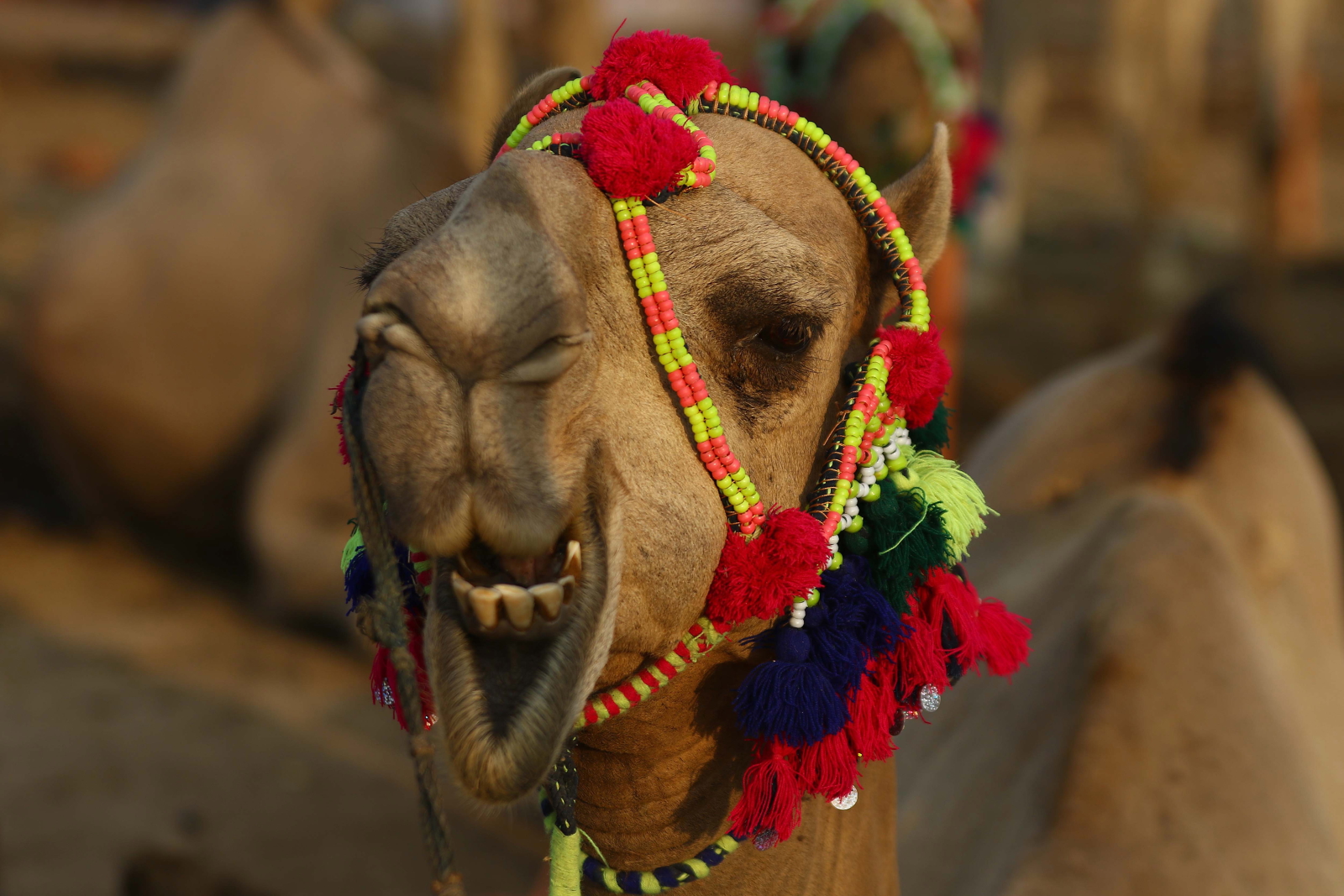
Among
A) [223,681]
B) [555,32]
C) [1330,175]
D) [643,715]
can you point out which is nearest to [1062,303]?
[555,32]

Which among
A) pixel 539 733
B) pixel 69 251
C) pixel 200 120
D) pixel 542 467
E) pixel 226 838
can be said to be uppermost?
pixel 542 467

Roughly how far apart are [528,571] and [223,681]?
448 centimetres

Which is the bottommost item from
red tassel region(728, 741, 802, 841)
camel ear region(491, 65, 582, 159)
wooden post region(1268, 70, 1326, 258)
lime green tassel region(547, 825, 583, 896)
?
wooden post region(1268, 70, 1326, 258)

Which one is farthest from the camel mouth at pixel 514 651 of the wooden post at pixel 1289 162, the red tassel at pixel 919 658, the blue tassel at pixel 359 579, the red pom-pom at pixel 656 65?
the wooden post at pixel 1289 162

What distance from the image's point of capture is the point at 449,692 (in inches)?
47.2

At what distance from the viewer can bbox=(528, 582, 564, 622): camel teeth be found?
1.20 metres

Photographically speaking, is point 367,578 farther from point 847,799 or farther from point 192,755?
point 192,755

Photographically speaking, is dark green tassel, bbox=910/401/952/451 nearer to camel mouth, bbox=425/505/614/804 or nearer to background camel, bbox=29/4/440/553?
camel mouth, bbox=425/505/614/804

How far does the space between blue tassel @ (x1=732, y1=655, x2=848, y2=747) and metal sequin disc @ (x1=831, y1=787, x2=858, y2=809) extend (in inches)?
4.3

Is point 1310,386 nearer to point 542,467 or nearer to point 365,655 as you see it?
point 365,655

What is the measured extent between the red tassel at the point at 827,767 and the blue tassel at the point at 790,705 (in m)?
0.02

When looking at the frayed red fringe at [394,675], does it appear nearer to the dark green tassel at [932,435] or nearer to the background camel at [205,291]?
the dark green tassel at [932,435]

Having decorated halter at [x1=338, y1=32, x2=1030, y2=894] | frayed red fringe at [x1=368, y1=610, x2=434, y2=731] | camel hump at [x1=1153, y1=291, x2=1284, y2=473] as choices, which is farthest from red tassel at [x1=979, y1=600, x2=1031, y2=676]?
camel hump at [x1=1153, y1=291, x2=1284, y2=473]

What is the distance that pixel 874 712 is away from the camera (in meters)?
1.53
